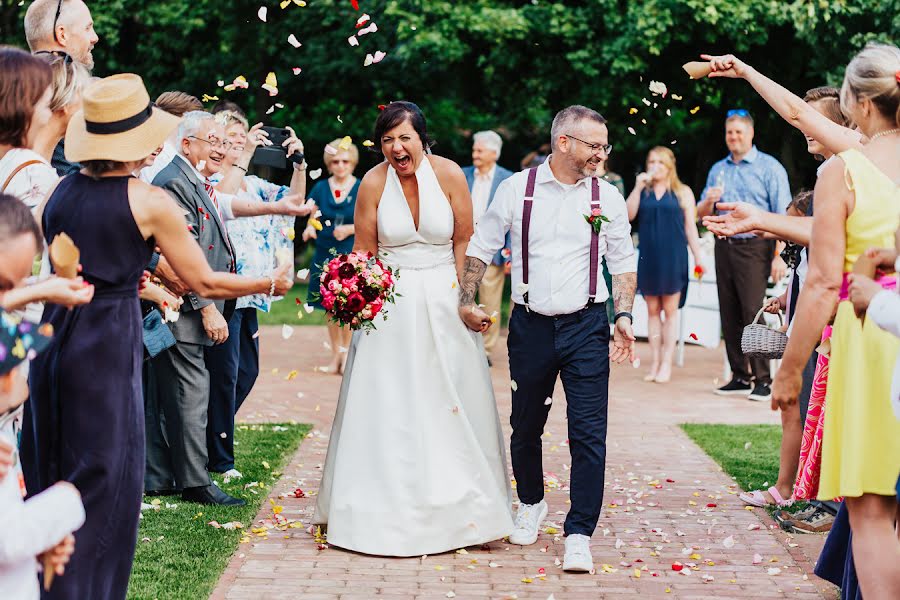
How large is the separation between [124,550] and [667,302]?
884 centimetres

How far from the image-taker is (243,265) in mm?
8656

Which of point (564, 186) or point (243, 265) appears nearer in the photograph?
point (564, 186)

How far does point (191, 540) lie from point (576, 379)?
7.00ft

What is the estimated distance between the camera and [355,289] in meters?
5.95

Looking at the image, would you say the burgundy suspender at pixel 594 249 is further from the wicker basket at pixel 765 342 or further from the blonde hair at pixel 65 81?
the blonde hair at pixel 65 81

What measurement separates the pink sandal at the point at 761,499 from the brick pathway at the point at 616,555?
0.08 meters

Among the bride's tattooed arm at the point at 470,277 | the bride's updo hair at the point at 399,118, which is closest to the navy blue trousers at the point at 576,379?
the bride's tattooed arm at the point at 470,277

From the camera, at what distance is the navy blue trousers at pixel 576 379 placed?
19.8ft

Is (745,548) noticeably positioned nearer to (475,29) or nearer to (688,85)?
(475,29)

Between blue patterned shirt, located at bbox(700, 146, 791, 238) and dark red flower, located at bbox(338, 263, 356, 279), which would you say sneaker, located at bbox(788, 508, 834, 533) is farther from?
blue patterned shirt, located at bbox(700, 146, 791, 238)

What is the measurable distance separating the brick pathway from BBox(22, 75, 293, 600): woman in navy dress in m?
1.27

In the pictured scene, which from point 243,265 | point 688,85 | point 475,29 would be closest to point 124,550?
point 243,265

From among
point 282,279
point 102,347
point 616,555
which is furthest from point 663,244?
point 102,347

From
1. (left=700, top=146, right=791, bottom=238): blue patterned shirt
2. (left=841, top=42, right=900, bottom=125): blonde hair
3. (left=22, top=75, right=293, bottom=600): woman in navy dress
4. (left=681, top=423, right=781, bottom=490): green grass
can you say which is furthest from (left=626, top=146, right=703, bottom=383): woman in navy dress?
(left=22, top=75, right=293, bottom=600): woman in navy dress
